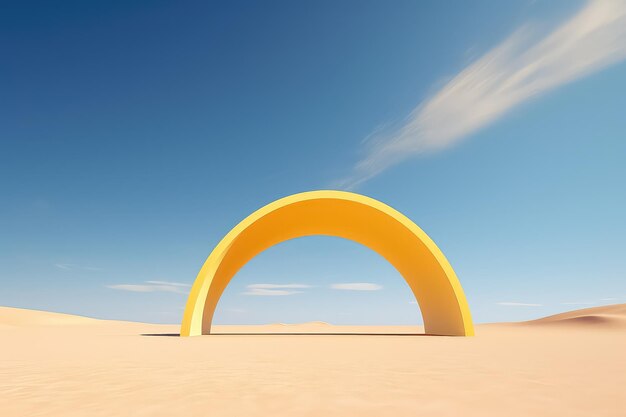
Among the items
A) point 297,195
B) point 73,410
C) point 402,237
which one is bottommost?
point 73,410

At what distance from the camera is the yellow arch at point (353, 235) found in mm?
13969

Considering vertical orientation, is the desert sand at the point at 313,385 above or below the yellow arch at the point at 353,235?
below

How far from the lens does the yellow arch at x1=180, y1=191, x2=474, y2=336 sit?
1397cm

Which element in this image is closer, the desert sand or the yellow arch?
the desert sand

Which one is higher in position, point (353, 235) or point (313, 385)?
point (353, 235)

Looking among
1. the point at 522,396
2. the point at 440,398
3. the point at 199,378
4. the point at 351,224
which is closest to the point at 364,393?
the point at 440,398

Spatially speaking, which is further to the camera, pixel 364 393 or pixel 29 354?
pixel 29 354

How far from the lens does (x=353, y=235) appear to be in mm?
18672

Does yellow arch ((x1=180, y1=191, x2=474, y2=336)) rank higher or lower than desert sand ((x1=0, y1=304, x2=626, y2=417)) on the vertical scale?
higher

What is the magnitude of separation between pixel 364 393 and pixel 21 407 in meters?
3.69

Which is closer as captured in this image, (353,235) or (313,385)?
(313,385)

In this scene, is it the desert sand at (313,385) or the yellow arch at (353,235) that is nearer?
the desert sand at (313,385)

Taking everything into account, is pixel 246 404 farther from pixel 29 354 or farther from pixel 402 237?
pixel 402 237

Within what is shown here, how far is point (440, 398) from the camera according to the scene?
13.8ft
